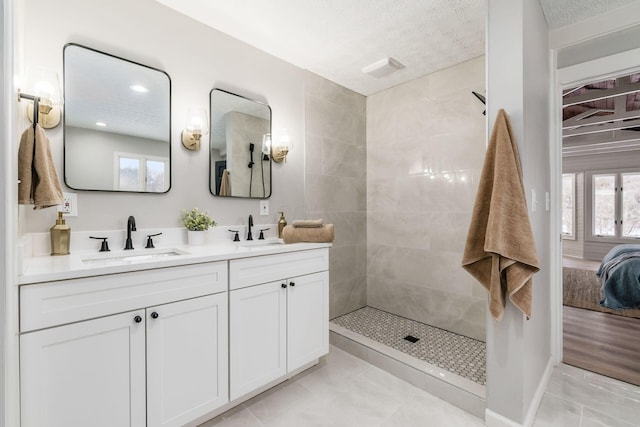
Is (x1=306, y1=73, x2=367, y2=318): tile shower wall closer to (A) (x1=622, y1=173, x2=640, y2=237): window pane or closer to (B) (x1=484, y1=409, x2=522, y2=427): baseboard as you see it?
(B) (x1=484, y1=409, x2=522, y2=427): baseboard

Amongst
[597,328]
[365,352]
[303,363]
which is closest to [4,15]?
[303,363]

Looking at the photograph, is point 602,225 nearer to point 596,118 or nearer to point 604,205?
point 604,205

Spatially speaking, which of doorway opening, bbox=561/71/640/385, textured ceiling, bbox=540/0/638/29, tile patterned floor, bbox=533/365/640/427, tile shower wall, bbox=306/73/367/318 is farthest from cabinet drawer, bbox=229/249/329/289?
textured ceiling, bbox=540/0/638/29

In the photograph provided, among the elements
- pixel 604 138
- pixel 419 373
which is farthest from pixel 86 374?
pixel 604 138

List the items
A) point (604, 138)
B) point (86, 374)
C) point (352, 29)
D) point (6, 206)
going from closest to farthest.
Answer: point (6, 206) → point (86, 374) → point (352, 29) → point (604, 138)

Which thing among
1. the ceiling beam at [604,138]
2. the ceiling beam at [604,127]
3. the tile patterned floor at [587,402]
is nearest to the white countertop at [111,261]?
the tile patterned floor at [587,402]

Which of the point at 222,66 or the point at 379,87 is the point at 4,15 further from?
the point at 379,87

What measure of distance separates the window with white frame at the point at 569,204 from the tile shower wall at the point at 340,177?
20.7 feet

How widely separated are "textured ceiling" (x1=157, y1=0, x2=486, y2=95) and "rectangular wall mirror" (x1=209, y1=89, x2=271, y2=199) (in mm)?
494

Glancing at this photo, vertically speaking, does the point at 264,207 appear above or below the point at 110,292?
above

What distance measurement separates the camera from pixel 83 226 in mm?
1619

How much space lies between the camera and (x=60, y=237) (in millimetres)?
1487

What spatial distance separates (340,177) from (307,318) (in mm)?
1521

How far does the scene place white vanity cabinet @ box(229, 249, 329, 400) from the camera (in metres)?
1.66
